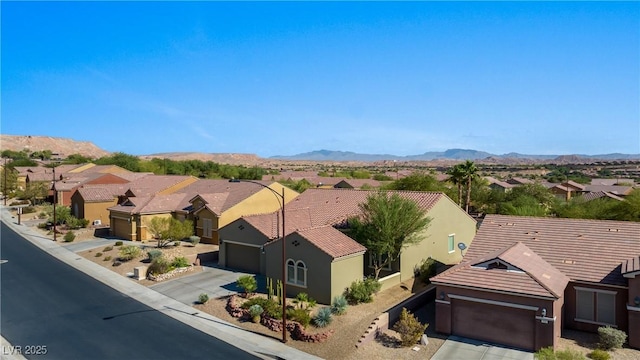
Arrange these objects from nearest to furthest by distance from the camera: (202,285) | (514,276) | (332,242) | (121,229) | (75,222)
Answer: (514,276), (332,242), (202,285), (121,229), (75,222)

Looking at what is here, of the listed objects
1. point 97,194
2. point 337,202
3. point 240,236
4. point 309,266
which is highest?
point 337,202

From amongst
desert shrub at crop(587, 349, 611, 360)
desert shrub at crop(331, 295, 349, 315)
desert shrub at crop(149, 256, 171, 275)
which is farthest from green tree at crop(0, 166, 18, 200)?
desert shrub at crop(587, 349, 611, 360)

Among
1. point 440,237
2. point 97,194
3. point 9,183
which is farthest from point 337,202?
point 9,183

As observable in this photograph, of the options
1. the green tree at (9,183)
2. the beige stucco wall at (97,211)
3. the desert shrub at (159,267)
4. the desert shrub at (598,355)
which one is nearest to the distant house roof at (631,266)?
the desert shrub at (598,355)

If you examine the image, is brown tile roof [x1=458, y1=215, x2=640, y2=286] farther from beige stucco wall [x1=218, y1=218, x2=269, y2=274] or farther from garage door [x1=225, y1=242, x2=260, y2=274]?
garage door [x1=225, y1=242, x2=260, y2=274]

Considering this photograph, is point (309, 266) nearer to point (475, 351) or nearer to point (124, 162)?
point (475, 351)

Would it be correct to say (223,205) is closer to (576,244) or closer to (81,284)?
(81,284)

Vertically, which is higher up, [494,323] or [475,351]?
[494,323]
